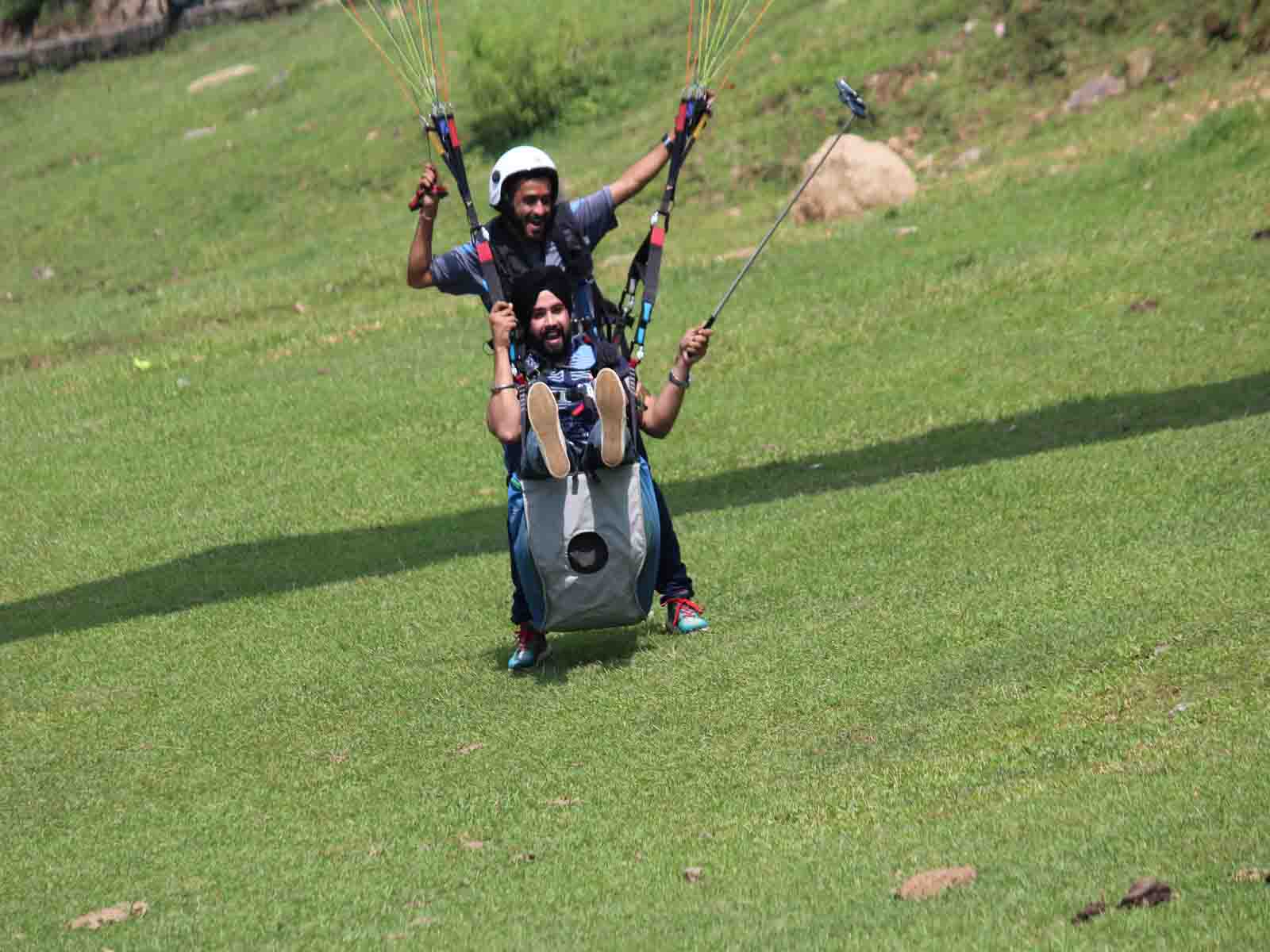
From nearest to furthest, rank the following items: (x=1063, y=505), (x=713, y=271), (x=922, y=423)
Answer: (x=1063, y=505) < (x=922, y=423) < (x=713, y=271)

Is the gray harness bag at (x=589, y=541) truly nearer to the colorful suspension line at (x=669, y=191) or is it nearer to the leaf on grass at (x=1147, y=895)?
the colorful suspension line at (x=669, y=191)

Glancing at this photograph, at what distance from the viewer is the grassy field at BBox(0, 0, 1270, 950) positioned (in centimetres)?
580

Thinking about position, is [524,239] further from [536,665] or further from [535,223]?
[536,665]

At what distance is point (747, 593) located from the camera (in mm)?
9586

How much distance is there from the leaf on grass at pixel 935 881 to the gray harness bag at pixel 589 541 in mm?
2934

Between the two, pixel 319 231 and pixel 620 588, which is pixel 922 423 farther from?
pixel 319 231

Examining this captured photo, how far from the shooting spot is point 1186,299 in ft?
52.9

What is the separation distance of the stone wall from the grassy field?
21.7 metres

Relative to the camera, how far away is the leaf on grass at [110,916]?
238 inches

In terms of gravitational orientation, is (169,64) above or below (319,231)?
above

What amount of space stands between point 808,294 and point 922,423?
209 inches

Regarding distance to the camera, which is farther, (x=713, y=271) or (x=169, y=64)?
(x=169, y=64)

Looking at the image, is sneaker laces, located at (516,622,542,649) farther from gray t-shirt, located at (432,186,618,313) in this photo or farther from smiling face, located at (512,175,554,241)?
smiling face, located at (512,175,554,241)

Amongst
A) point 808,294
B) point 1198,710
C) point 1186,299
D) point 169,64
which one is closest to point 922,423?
A: point 1186,299
